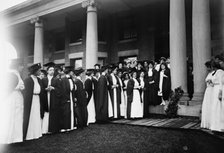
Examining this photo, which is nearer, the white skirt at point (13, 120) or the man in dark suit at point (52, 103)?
the white skirt at point (13, 120)

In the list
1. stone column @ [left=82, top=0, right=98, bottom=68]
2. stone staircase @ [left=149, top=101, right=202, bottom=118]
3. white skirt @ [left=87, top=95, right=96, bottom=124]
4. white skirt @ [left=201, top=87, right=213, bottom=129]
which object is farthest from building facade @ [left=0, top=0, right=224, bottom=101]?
white skirt @ [left=87, top=95, right=96, bottom=124]

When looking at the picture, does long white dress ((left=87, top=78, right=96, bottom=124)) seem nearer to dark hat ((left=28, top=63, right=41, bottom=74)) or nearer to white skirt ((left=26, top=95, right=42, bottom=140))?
white skirt ((left=26, top=95, right=42, bottom=140))

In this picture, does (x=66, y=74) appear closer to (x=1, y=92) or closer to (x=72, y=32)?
(x=1, y=92)

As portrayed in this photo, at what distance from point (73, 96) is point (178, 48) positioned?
15.8 ft

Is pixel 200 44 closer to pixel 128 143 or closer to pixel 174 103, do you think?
pixel 174 103

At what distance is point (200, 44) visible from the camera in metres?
8.11

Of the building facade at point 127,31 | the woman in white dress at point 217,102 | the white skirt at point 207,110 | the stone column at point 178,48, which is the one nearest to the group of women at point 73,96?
the stone column at point 178,48

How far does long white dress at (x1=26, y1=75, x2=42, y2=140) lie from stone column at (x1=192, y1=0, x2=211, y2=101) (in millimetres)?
5739

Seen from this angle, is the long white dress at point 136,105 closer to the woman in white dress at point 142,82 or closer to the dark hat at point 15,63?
the woman in white dress at point 142,82

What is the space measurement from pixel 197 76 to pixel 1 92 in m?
6.84

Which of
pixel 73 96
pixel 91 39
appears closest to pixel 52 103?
pixel 73 96

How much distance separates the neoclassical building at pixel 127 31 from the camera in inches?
328

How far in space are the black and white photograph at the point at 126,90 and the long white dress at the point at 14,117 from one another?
23 mm

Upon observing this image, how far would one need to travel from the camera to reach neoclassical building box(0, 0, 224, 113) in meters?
8.33
